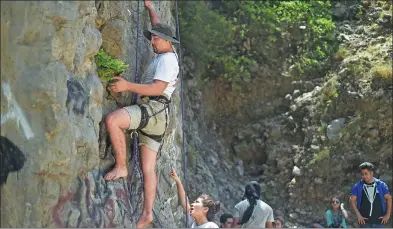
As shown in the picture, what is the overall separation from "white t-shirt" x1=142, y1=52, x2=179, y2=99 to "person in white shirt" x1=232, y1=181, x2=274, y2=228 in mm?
2494

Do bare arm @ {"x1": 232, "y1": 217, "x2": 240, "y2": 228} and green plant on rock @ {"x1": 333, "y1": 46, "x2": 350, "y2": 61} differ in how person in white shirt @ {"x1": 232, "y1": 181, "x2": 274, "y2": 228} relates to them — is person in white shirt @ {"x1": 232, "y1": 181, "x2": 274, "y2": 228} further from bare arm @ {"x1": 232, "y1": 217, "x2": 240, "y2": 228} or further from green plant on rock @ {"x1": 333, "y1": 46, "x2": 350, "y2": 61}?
green plant on rock @ {"x1": 333, "y1": 46, "x2": 350, "y2": 61}

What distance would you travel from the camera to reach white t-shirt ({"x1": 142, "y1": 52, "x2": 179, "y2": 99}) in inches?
288

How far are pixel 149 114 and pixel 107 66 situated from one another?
2.14 feet

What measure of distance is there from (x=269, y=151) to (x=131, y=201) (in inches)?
290

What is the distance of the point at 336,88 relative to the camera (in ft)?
47.3

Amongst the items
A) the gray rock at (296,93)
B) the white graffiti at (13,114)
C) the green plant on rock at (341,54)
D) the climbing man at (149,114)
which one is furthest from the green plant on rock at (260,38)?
the white graffiti at (13,114)

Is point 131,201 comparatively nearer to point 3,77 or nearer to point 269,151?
point 3,77

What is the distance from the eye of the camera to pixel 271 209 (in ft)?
31.2

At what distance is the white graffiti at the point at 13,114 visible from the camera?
19.1ft

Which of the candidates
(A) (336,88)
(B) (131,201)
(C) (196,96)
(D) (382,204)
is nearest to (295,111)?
(A) (336,88)

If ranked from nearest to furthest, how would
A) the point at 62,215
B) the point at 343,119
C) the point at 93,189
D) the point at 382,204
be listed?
the point at 62,215
the point at 93,189
the point at 382,204
the point at 343,119

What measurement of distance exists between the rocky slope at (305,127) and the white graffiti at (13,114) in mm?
7599

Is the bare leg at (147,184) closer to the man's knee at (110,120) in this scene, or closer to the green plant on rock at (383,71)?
the man's knee at (110,120)

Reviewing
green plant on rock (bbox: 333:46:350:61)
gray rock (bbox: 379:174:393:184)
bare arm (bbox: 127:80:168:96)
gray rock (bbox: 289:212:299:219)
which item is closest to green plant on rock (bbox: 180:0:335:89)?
green plant on rock (bbox: 333:46:350:61)
